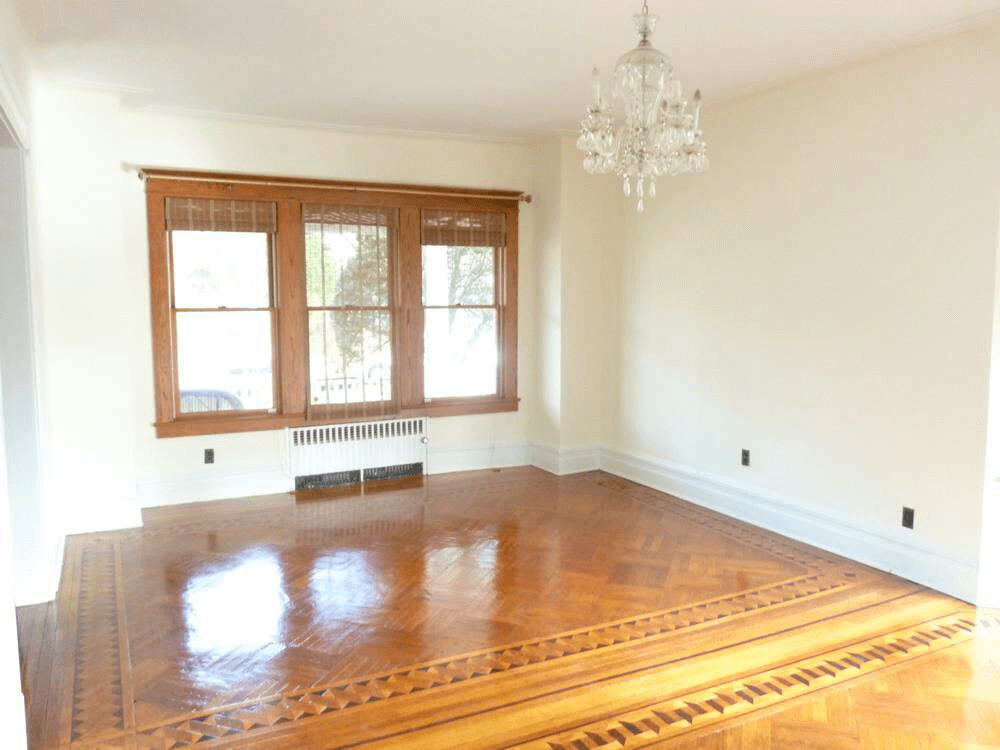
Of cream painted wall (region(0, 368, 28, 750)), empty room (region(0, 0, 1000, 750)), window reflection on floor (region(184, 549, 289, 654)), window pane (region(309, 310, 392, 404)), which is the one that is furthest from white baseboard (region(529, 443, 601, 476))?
cream painted wall (region(0, 368, 28, 750))

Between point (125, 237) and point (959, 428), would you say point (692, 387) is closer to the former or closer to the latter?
point (959, 428)

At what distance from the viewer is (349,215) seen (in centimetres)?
613

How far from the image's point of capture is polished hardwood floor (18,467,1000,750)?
2.86 meters

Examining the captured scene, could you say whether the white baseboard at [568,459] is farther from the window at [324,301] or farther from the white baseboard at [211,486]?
the white baseboard at [211,486]

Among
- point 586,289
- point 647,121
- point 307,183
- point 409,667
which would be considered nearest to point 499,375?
point 586,289

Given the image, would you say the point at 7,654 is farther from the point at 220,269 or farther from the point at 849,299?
the point at 849,299

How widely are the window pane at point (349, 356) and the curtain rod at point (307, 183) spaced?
977 mm

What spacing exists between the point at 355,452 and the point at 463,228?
2.07m

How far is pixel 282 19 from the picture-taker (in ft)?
12.1

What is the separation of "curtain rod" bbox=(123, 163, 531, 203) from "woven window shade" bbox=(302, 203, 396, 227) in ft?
0.48

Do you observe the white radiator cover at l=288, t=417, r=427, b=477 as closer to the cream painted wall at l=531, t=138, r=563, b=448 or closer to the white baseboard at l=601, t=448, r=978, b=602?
the cream painted wall at l=531, t=138, r=563, b=448

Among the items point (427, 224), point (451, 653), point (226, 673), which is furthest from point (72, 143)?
point (451, 653)

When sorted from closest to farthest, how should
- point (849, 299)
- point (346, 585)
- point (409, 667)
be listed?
point (409, 667), point (346, 585), point (849, 299)

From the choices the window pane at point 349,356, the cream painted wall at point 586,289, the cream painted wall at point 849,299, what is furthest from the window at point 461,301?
the cream painted wall at point 849,299
